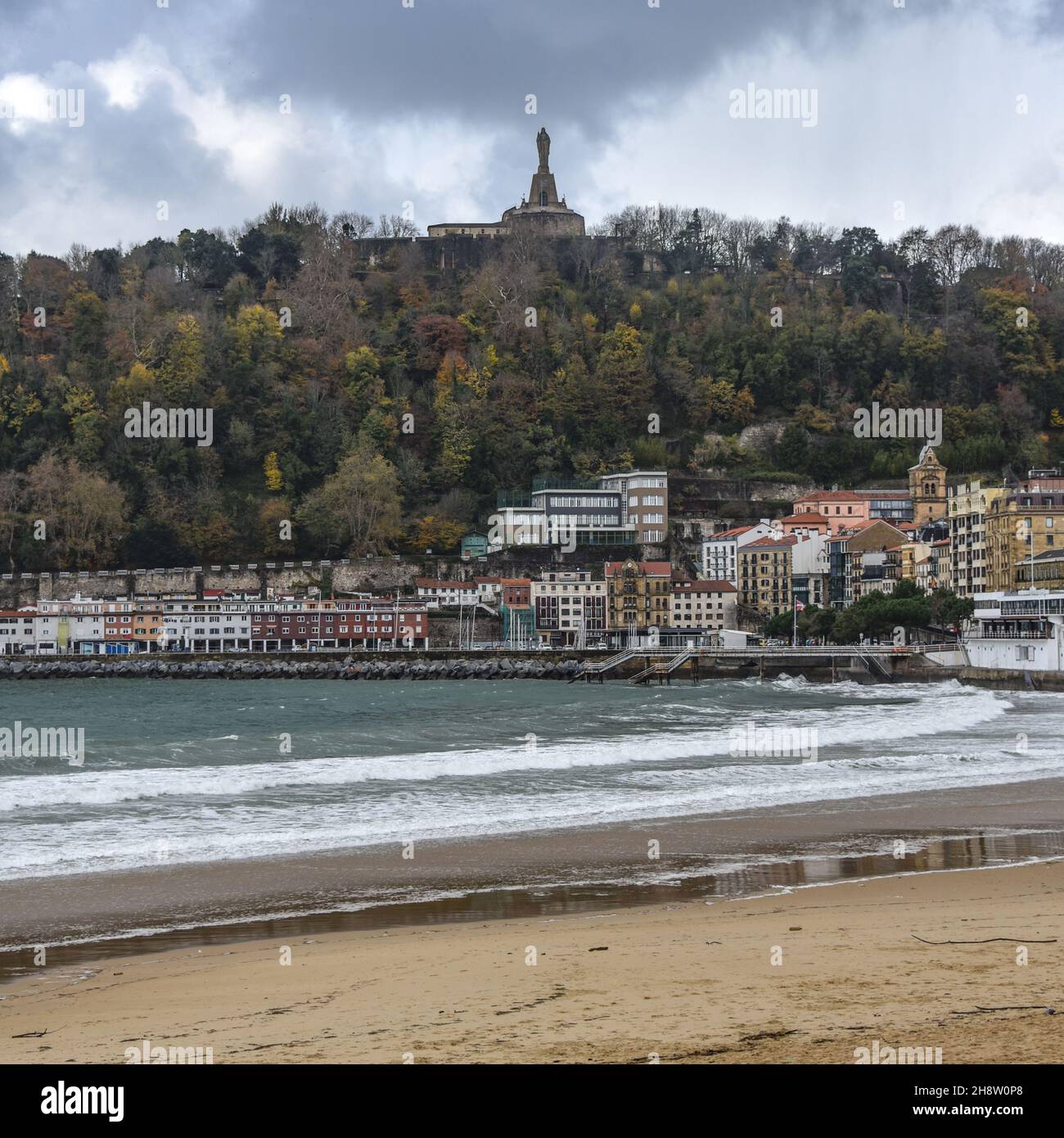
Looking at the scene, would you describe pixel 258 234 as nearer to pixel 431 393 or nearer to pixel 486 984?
pixel 431 393

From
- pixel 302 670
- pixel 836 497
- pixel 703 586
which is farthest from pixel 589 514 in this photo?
pixel 302 670

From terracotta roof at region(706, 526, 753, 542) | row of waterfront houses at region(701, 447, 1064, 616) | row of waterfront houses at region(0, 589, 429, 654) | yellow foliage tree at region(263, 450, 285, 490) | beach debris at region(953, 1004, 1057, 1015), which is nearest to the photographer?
beach debris at region(953, 1004, 1057, 1015)

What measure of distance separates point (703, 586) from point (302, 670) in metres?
26.6

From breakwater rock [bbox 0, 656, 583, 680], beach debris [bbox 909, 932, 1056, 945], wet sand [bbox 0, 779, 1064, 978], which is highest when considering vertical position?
beach debris [bbox 909, 932, 1056, 945]

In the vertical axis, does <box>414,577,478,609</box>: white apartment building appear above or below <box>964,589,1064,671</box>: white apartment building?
above

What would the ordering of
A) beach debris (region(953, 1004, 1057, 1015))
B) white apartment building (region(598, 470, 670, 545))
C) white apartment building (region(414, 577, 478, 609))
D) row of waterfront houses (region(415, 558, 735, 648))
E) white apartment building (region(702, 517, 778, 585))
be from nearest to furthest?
beach debris (region(953, 1004, 1057, 1015))
row of waterfront houses (region(415, 558, 735, 648))
white apartment building (region(414, 577, 478, 609))
white apartment building (region(702, 517, 778, 585))
white apartment building (region(598, 470, 670, 545))

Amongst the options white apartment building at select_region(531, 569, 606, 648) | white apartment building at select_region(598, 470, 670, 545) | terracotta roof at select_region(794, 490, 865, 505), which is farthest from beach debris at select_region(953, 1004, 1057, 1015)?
terracotta roof at select_region(794, 490, 865, 505)

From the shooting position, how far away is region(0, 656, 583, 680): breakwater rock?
237 ft

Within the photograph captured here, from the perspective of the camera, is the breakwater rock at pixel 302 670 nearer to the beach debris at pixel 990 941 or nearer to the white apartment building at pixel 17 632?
the white apartment building at pixel 17 632


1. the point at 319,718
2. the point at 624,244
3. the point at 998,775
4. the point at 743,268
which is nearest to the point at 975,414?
the point at 743,268

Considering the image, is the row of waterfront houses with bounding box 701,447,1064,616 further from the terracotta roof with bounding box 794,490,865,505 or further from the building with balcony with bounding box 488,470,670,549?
the building with balcony with bounding box 488,470,670,549

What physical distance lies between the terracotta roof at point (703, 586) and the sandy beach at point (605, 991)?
247 feet

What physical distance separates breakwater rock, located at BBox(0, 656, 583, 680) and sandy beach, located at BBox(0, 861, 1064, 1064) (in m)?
60.1

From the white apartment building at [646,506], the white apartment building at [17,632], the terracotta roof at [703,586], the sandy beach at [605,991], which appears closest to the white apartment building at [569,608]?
the terracotta roof at [703,586]
